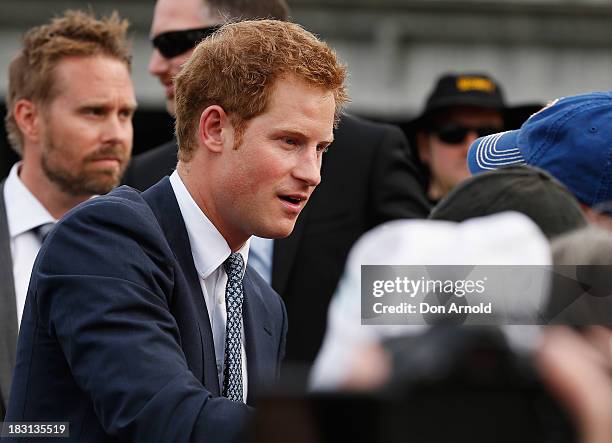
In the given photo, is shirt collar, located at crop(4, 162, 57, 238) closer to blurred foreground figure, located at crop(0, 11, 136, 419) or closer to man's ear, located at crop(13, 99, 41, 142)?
blurred foreground figure, located at crop(0, 11, 136, 419)

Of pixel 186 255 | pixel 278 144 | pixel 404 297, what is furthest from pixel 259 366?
pixel 404 297

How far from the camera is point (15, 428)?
8.01 feet

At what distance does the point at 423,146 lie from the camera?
18.6ft

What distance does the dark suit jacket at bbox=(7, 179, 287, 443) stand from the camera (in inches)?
83.5

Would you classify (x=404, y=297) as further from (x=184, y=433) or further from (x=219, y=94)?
(x=219, y=94)

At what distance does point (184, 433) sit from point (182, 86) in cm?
96

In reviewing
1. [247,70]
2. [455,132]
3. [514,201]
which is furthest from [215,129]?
[455,132]

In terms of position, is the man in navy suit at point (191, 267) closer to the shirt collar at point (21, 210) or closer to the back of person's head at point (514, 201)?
the back of person's head at point (514, 201)

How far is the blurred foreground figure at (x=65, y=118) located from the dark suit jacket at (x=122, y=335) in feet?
5.81

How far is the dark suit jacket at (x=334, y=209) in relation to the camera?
167 inches

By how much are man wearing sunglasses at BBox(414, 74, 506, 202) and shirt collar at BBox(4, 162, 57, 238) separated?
1.94 meters

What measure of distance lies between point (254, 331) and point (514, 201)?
120cm

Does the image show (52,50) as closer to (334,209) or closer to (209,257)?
(334,209)

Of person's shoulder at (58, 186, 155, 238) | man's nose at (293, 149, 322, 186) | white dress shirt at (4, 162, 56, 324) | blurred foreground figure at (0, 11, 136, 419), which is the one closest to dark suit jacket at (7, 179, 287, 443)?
person's shoulder at (58, 186, 155, 238)
